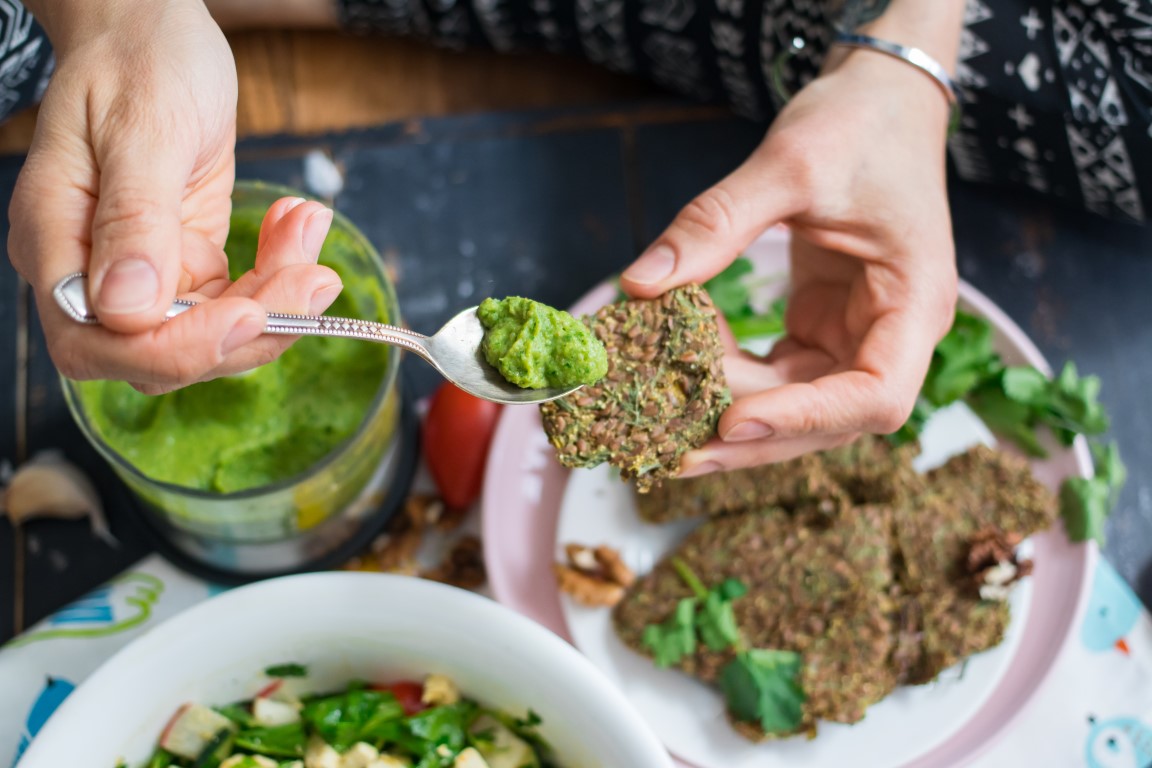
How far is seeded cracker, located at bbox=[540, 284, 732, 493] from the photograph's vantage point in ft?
4.79

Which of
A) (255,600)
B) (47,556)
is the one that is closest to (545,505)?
(255,600)

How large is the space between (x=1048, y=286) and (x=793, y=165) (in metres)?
1.16

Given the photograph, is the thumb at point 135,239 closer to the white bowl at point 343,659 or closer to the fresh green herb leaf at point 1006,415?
the white bowl at point 343,659

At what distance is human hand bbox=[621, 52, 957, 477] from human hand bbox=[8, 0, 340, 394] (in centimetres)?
56

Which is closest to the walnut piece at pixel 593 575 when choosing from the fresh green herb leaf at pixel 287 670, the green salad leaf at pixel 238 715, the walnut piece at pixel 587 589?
the walnut piece at pixel 587 589

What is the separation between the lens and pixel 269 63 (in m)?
2.48

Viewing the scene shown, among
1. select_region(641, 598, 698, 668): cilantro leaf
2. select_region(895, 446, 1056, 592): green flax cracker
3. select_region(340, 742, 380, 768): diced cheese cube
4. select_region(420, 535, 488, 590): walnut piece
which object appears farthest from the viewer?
select_region(420, 535, 488, 590): walnut piece

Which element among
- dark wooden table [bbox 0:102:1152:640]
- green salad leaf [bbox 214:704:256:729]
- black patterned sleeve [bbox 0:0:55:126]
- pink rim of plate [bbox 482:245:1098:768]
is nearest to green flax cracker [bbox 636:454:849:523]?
pink rim of plate [bbox 482:245:1098:768]

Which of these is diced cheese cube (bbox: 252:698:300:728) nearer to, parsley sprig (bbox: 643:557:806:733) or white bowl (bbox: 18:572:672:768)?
white bowl (bbox: 18:572:672:768)

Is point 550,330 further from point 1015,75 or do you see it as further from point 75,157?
point 1015,75

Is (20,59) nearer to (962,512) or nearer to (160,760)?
(160,760)

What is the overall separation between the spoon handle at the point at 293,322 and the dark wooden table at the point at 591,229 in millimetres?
936

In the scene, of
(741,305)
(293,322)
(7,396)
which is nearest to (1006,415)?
(741,305)

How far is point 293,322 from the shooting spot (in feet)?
4.22
